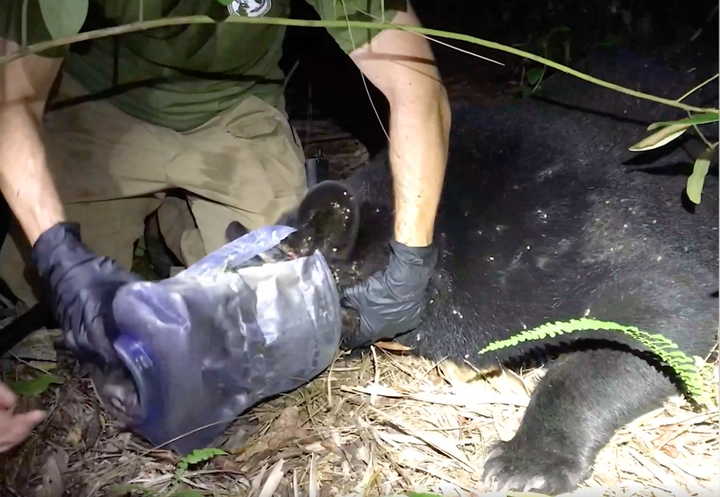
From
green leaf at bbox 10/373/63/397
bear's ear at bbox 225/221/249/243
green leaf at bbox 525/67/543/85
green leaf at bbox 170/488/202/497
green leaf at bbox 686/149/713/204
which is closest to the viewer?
green leaf at bbox 170/488/202/497

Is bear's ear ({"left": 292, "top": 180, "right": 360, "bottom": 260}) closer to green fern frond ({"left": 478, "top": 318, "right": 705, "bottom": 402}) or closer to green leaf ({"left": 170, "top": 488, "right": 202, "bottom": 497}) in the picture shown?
green fern frond ({"left": 478, "top": 318, "right": 705, "bottom": 402})

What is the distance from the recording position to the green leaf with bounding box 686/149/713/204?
4.17 ft

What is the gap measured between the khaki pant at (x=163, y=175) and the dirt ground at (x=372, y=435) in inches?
10.4

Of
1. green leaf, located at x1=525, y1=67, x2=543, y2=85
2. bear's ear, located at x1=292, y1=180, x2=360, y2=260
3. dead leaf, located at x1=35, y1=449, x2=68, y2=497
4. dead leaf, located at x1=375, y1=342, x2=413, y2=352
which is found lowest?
dead leaf, located at x1=375, y1=342, x2=413, y2=352

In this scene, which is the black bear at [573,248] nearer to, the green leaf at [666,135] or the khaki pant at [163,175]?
the green leaf at [666,135]

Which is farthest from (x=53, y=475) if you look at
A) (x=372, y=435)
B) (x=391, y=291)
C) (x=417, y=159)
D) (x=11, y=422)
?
(x=417, y=159)

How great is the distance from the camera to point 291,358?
4.30ft

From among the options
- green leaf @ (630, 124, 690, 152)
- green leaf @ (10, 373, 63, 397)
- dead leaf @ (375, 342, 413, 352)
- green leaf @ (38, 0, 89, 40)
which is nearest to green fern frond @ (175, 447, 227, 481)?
green leaf @ (10, 373, 63, 397)

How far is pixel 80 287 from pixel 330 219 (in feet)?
1.70

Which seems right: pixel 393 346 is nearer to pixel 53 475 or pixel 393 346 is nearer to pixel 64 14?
pixel 53 475

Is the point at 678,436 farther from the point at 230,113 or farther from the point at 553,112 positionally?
the point at 230,113

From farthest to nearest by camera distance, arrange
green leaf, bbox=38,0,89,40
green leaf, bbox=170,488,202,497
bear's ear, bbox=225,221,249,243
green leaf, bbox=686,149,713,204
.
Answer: bear's ear, bbox=225,221,249,243 → green leaf, bbox=686,149,713,204 → green leaf, bbox=170,488,202,497 → green leaf, bbox=38,0,89,40

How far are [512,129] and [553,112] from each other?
0.11m

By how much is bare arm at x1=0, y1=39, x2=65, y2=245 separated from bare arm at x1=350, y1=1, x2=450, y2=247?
0.67 metres
